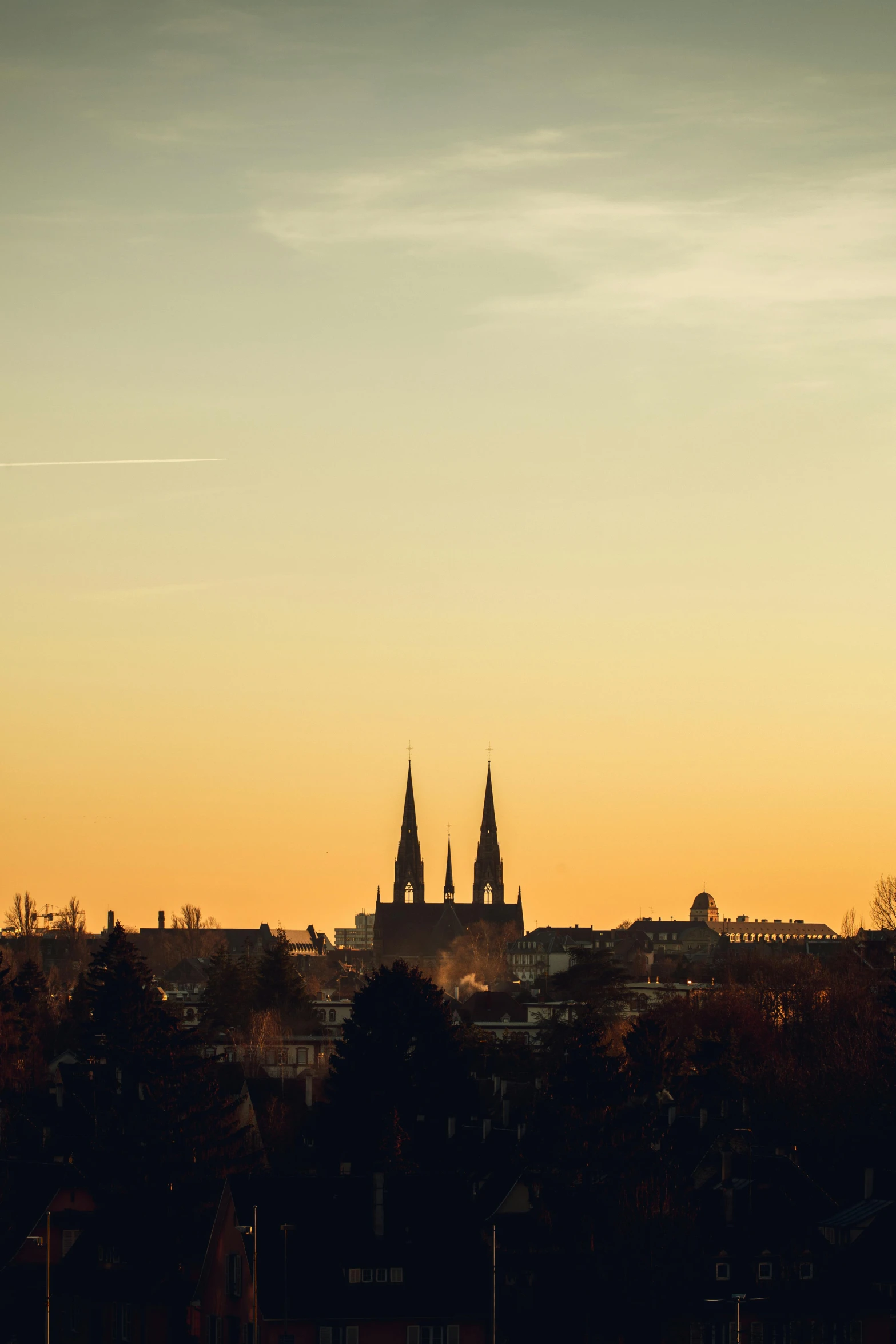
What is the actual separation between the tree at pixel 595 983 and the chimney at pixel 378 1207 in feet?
200

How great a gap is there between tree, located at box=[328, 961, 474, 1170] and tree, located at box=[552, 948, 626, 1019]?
3467 centimetres

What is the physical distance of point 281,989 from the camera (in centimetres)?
14038

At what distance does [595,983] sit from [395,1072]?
43.5 meters

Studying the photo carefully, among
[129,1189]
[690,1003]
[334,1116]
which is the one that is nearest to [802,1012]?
[690,1003]

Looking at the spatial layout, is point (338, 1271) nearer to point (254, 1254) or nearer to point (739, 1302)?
point (254, 1254)

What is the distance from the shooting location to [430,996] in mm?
94125

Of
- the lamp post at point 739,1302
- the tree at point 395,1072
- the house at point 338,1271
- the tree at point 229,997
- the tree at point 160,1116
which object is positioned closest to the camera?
the lamp post at point 739,1302

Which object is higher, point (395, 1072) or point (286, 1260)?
point (395, 1072)

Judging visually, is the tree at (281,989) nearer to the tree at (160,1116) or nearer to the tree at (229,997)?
the tree at (229,997)

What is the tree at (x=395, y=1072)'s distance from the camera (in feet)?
274

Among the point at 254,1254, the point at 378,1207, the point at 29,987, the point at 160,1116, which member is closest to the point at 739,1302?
the point at 378,1207

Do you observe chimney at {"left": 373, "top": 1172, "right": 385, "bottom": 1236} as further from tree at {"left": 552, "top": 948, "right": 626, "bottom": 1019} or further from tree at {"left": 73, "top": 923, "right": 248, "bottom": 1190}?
tree at {"left": 552, "top": 948, "right": 626, "bottom": 1019}

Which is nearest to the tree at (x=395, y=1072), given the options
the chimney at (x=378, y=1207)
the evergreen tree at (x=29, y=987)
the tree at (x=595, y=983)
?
the chimney at (x=378, y=1207)

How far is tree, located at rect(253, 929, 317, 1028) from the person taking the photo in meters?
139
